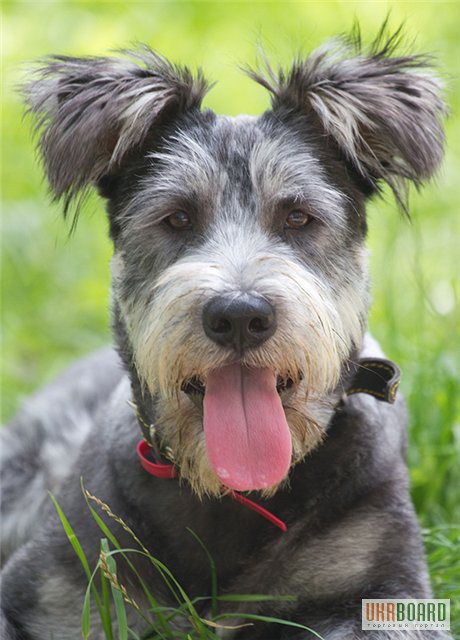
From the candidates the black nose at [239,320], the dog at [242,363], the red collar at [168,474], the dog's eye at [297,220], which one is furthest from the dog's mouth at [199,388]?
the dog's eye at [297,220]

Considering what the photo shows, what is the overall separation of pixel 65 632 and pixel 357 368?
148 cm

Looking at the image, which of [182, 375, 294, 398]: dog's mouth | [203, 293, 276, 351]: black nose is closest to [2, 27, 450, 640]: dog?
[182, 375, 294, 398]: dog's mouth

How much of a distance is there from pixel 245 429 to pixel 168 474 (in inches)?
21.6

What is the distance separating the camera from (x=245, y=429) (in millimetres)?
3246

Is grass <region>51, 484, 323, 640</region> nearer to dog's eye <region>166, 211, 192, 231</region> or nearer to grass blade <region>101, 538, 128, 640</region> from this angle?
grass blade <region>101, 538, 128, 640</region>

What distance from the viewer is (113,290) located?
12.5ft

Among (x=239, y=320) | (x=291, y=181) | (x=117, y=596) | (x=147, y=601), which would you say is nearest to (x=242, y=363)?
(x=239, y=320)

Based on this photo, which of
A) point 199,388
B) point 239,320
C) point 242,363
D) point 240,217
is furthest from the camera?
point 240,217

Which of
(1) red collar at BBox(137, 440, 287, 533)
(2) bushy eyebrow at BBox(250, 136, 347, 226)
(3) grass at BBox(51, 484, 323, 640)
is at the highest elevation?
(2) bushy eyebrow at BBox(250, 136, 347, 226)

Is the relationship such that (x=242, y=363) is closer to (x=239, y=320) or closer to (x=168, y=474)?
(x=239, y=320)

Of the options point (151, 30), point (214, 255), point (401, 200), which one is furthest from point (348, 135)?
point (151, 30)

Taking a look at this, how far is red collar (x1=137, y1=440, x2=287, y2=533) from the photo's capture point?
3.55m

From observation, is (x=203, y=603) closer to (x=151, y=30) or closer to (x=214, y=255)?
(x=214, y=255)

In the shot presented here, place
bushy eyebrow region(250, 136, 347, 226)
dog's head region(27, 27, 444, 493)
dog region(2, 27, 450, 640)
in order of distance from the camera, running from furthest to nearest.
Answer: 1. bushy eyebrow region(250, 136, 347, 226)
2. dog region(2, 27, 450, 640)
3. dog's head region(27, 27, 444, 493)
